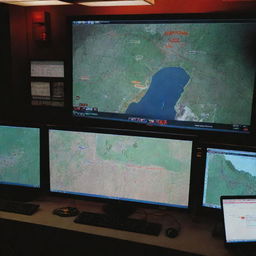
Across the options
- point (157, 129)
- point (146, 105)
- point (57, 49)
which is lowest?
point (157, 129)

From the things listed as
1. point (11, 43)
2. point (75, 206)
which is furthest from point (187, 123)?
point (11, 43)

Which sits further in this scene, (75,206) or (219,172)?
(75,206)

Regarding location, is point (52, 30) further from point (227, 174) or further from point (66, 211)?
point (227, 174)

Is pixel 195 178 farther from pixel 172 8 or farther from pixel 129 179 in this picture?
pixel 172 8

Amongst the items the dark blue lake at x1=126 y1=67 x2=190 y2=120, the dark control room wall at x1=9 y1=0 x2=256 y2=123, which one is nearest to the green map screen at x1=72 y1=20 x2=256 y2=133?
the dark blue lake at x1=126 y1=67 x2=190 y2=120

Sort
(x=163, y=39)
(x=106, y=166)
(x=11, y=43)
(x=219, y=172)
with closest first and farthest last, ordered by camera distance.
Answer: (x=219, y=172) → (x=106, y=166) → (x=163, y=39) → (x=11, y=43)

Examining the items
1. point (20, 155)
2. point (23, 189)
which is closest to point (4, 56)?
point (20, 155)

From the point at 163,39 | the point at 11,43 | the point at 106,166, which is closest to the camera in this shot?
the point at 106,166
